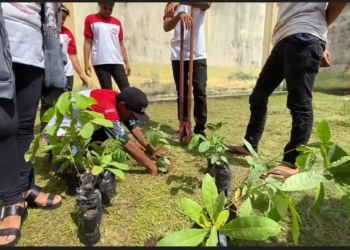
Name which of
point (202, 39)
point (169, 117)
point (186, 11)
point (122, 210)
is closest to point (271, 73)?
point (202, 39)

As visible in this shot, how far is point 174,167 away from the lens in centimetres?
214

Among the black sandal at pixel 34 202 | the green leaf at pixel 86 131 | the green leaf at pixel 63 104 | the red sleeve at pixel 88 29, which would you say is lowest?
the black sandal at pixel 34 202

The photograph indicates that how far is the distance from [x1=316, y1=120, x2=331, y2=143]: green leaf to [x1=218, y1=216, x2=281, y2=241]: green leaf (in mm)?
354

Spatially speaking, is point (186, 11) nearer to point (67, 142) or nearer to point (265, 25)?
point (67, 142)

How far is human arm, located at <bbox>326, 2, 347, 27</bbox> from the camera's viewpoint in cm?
167

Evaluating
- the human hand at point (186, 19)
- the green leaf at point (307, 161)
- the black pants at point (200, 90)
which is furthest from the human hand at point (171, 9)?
the green leaf at point (307, 161)

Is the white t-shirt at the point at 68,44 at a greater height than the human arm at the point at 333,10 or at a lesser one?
lesser

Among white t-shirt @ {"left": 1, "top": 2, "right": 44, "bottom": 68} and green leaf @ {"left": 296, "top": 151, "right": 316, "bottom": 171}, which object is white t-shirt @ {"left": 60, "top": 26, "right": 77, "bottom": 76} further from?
green leaf @ {"left": 296, "top": 151, "right": 316, "bottom": 171}

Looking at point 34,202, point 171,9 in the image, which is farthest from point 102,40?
point 34,202

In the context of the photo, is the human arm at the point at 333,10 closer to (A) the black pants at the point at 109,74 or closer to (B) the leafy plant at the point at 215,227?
(B) the leafy plant at the point at 215,227

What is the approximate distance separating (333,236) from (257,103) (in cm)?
106

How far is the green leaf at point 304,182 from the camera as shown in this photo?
933 mm

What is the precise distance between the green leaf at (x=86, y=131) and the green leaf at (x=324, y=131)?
910 mm

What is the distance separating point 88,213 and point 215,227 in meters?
0.66
